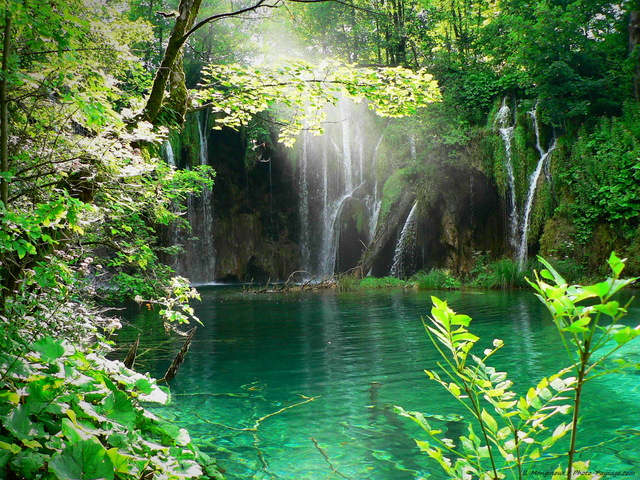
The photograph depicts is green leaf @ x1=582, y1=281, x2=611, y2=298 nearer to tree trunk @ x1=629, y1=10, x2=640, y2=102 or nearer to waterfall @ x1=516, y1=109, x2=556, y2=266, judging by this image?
waterfall @ x1=516, y1=109, x2=556, y2=266

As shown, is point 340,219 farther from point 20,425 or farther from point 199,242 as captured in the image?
point 20,425

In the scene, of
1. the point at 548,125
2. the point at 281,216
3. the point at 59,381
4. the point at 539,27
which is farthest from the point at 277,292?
the point at 59,381

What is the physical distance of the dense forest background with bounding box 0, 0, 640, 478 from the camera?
239cm

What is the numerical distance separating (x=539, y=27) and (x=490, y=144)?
441 cm

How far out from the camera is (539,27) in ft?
53.3

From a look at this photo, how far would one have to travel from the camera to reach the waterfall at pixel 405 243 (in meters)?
19.6

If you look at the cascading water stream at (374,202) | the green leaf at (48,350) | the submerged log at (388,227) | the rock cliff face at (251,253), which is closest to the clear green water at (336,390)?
the green leaf at (48,350)

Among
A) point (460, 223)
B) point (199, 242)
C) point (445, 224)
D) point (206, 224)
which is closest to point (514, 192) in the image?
point (460, 223)

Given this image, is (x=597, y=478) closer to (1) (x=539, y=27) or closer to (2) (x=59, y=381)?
(2) (x=59, y=381)

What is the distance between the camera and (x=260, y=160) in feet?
27.0

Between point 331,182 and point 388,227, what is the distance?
16.8 ft

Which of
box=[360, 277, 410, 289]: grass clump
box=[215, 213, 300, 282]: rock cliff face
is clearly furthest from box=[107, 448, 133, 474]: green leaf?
box=[215, 213, 300, 282]: rock cliff face

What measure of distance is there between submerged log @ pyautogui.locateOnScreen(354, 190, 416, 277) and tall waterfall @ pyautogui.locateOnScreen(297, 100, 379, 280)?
6.48 ft

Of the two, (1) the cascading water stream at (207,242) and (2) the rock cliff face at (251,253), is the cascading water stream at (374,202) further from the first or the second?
(1) the cascading water stream at (207,242)
